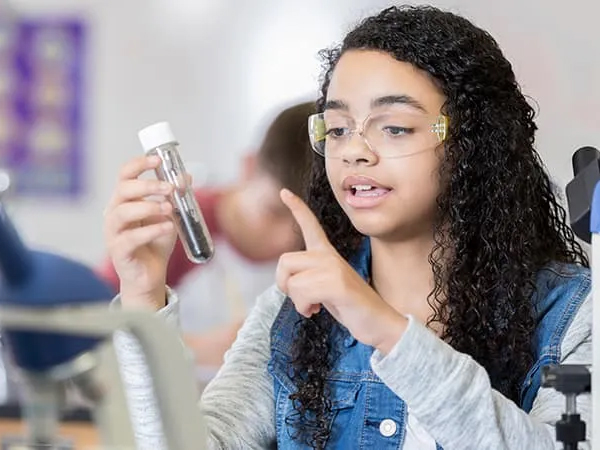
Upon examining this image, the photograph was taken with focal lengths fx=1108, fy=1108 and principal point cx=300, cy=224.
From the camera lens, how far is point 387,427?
4.19ft

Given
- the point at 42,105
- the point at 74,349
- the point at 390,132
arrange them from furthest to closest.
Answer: the point at 42,105, the point at 390,132, the point at 74,349

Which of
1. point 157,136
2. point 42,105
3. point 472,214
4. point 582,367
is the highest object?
point 42,105

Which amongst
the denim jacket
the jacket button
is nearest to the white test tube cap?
the denim jacket

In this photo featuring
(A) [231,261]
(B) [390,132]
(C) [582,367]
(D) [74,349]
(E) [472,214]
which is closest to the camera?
(D) [74,349]

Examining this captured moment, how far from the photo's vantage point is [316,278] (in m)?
1.04

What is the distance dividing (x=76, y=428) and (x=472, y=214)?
778 millimetres

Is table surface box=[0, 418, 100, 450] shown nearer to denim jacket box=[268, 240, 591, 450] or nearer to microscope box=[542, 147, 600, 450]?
microscope box=[542, 147, 600, 450]

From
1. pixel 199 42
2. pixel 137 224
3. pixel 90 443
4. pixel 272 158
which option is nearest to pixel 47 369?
pixel 90 443

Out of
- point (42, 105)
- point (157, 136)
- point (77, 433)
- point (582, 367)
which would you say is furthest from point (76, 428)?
point (42, 105)

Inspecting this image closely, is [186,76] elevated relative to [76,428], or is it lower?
elevated

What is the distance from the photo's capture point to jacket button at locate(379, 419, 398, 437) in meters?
1.27

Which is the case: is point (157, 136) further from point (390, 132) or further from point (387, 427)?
point (387, 427)

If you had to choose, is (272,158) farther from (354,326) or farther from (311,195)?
(354,326)

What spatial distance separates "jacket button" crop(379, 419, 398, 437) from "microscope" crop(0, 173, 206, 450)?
607 millimetres
